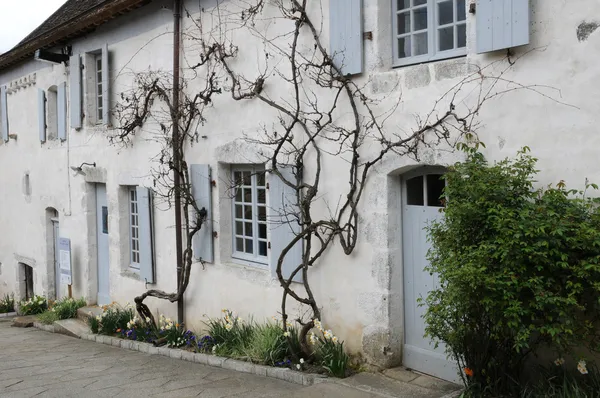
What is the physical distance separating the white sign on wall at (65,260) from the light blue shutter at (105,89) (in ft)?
8.83

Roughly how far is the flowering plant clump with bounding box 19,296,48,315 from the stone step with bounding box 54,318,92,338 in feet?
7.51

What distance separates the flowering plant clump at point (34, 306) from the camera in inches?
531

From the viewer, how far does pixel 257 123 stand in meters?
7.92

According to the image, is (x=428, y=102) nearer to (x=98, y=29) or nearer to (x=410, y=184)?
(x=410, y=184)

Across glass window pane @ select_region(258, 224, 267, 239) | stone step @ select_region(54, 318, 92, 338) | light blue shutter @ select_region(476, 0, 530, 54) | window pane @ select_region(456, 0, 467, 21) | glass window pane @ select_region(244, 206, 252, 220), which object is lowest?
stone step @ select_region(54, 318, 92, 338)

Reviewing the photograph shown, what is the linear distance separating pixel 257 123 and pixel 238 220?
1379mm

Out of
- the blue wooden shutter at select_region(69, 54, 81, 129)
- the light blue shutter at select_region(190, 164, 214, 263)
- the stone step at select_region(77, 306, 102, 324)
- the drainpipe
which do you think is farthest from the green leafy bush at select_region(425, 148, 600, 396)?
the blue wooden shutter at select_region(69, 54, 81, 129)

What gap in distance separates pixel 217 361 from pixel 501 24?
478cm

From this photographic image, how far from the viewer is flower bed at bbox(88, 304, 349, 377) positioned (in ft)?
21.9

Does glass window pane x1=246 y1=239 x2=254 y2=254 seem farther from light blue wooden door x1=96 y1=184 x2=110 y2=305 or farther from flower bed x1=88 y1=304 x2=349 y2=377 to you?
light blue wooden door x1=96 y1=184 x2=110 y2=305

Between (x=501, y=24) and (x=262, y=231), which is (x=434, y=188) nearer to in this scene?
(x=501, y=24)

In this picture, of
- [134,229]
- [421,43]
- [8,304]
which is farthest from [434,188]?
[8,304]

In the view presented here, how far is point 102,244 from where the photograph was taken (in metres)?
11.8

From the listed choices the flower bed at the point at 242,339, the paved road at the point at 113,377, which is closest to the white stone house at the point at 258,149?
the flower bed at the point at 242,339
